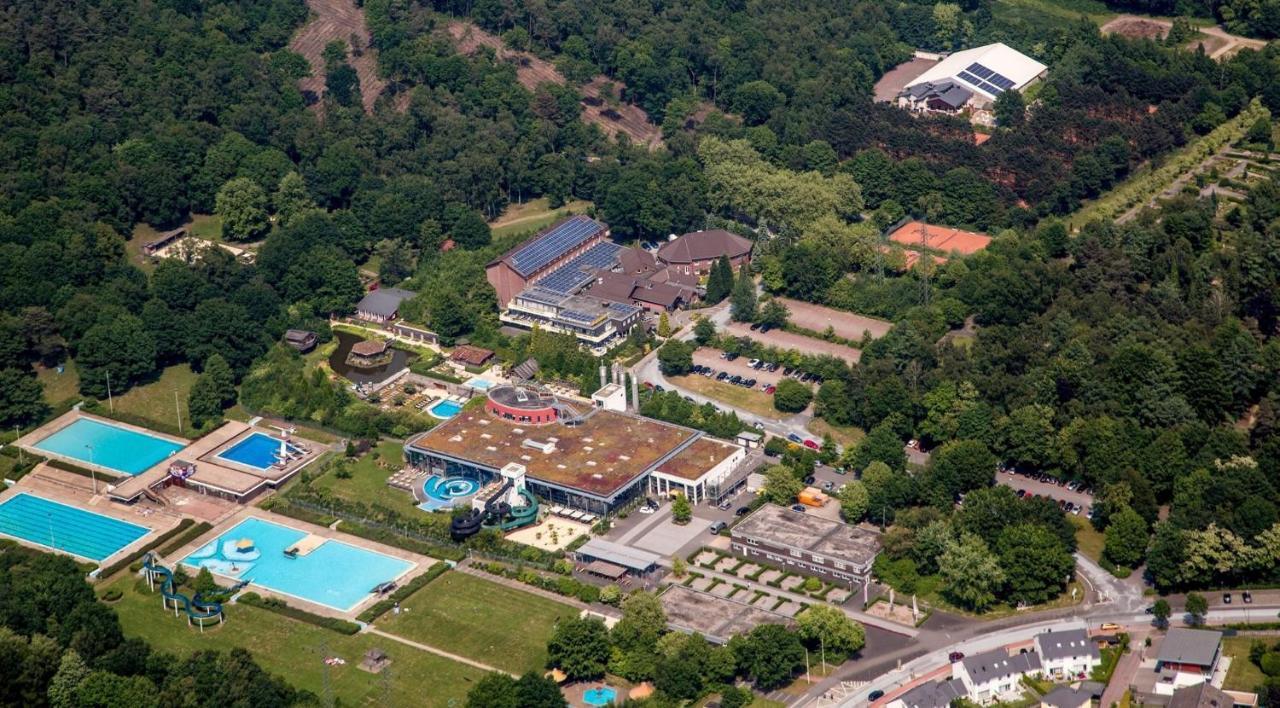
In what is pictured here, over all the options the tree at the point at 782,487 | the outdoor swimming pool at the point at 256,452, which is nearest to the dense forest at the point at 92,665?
the outdoor swimming pool at the point at 256,452

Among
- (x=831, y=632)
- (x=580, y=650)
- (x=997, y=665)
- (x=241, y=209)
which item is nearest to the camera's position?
(x=997, y=665)

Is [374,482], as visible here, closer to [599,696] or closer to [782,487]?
[782,487]

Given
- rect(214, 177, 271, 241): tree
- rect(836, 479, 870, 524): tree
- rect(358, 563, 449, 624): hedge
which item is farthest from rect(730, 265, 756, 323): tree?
rect(214, 177, 271, 241): tree

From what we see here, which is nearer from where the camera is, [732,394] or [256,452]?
[256,452]

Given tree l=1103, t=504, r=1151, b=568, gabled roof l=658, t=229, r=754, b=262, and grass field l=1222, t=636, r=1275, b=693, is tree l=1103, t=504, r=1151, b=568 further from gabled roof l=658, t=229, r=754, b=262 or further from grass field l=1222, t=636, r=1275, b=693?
gabled roof l=658, t=229, r=754, b=262

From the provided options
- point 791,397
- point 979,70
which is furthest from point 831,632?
point 979,70

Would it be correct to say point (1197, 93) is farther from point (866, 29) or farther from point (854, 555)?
point (854, 555)

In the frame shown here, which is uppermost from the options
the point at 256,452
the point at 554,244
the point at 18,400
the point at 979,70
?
the point at 979,70
